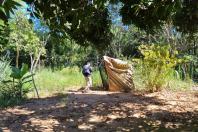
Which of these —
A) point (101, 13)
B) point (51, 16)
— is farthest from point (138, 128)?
point (51, 16)

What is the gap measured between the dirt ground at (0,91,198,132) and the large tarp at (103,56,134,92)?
1679 mm

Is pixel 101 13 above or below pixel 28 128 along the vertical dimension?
above

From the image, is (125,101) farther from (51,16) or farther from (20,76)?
(51,16)

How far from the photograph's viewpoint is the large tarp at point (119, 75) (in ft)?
43.0

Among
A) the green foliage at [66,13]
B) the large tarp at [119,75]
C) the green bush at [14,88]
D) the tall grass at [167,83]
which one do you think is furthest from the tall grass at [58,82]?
the green foliage at [66,13]

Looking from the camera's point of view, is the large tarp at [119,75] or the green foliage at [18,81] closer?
the green foliage at [18,81]

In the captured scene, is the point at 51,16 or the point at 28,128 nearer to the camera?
the point at 51,16

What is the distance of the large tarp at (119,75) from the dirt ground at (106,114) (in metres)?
1.68

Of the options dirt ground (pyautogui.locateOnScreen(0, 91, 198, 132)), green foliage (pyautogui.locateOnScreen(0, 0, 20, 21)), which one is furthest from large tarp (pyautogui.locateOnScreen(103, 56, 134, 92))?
green foliage (pyautogui.locateOnScreen(0, 0, 20, 21))

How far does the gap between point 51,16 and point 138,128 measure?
13.0ft

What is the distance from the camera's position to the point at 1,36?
323cm

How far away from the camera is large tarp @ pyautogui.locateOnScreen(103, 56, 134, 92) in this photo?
516 inches

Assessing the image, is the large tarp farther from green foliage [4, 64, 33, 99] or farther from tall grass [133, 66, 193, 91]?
green foliage [4, 64, 33, 99]

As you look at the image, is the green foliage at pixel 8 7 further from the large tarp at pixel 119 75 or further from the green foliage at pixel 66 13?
the large tarp at pixel 119 75
